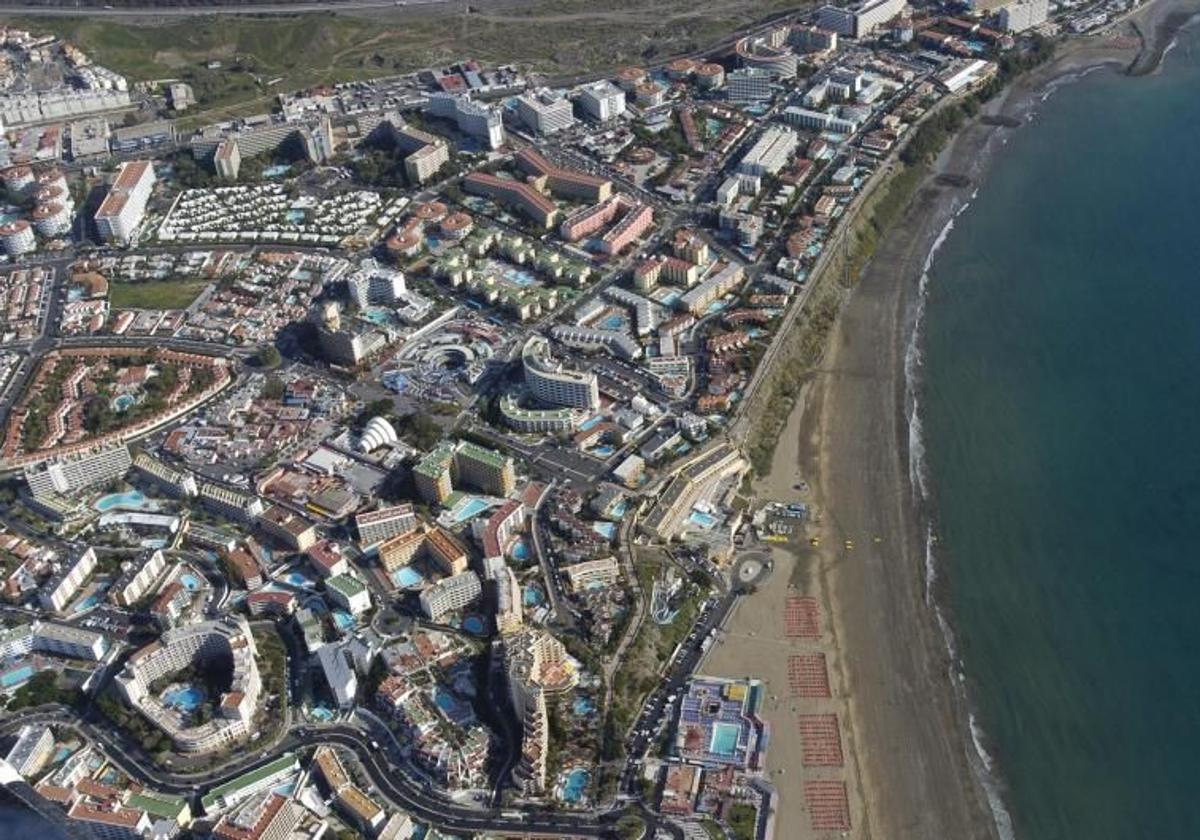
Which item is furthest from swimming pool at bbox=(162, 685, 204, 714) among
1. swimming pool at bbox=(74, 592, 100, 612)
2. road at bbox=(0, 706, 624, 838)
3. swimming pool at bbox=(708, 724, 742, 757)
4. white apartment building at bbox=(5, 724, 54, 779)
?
swimming pool at bbox=(708, 724, 742, 757)

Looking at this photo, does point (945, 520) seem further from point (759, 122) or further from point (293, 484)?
point (759, 122)

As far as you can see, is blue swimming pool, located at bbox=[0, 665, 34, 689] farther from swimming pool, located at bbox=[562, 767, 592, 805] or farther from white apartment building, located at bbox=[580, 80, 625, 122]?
white apartment building, located at bbox=[580, 80, 625, 122]

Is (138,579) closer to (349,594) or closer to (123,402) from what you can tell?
(349,594)

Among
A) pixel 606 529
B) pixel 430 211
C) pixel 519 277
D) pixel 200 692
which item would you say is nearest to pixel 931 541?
pixel 606 529

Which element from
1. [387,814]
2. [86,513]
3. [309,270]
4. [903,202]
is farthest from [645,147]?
[387,814]

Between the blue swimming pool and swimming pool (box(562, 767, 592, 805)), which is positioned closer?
swimming pool (box(562, 767, 592, 805))
